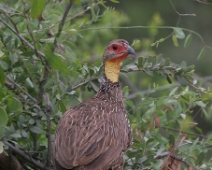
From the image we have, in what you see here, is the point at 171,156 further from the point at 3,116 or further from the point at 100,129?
the point at 3,116

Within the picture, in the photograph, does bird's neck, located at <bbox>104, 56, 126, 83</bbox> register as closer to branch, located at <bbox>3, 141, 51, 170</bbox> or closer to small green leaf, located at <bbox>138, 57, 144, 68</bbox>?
small green leaf, located at <bbox>138, 57, 144, 68</bbox>

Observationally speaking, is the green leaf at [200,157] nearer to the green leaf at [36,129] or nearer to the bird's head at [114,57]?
the bird's head at [114,57]

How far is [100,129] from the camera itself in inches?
177

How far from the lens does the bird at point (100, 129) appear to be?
4.23 metres

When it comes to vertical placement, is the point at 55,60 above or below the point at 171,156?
above

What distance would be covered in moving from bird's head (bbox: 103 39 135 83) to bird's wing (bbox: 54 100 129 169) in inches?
12.0

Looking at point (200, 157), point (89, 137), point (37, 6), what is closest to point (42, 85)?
point (89, 137)

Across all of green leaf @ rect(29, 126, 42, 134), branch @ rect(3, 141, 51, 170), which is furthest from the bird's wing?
branch @ rect(3, 141, 51, 170)

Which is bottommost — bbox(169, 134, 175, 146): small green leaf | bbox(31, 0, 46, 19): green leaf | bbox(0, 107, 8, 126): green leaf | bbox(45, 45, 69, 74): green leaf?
bbox(169, 134, 175, 146): small green leaf

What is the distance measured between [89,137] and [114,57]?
79 centimetres

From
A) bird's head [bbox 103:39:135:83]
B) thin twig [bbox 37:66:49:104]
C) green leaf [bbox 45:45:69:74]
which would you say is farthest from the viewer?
bird's head [bbox 103:39:135:83]

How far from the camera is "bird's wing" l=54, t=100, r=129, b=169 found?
4.21m

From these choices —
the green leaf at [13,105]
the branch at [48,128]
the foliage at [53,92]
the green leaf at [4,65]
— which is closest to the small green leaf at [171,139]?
the foliage at [53,92]

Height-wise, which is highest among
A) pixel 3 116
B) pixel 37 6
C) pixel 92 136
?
pixel 37 6
